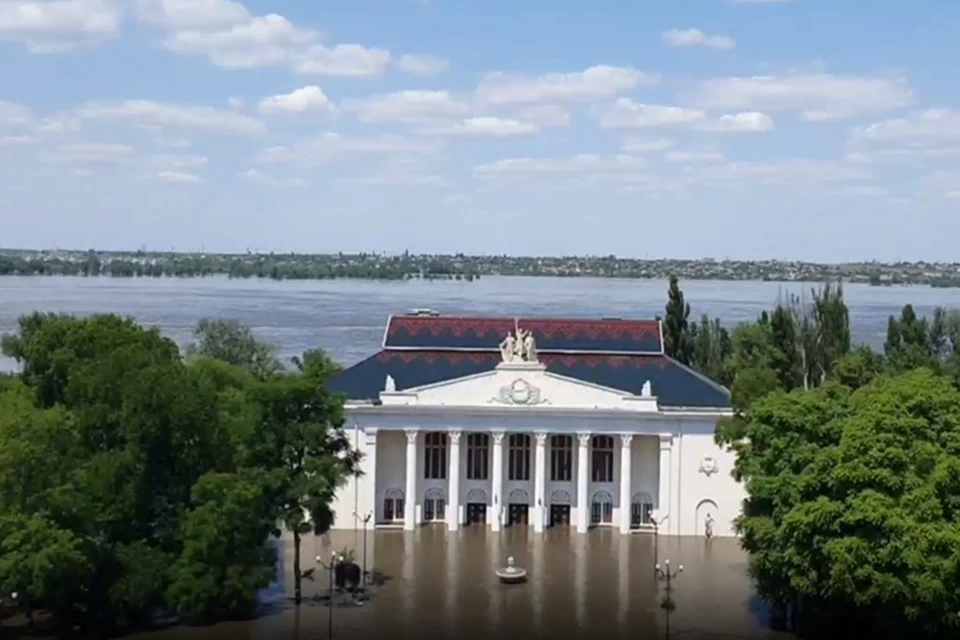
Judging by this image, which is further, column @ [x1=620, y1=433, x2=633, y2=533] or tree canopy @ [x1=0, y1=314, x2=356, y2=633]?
column @ [x1=620, y1=433, x2=633, y2=533]

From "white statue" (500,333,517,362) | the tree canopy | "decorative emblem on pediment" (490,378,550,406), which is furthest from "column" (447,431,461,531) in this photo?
the tree canopy

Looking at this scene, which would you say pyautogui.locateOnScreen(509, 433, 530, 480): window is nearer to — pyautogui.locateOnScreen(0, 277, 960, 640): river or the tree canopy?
pyautogui.locateOnScreen(0, 277, 960, 640): river

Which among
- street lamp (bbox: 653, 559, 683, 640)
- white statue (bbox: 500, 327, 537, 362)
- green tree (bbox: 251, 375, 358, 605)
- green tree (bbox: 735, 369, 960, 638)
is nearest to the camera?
green tree (bbox: 735, 369, 960, 638)

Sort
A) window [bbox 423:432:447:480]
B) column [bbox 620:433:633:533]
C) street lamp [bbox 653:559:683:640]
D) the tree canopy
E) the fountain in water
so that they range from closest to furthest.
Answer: the tree canopy
street lamp [bbox 653:559:683:640]
the fountain in water
column [bbox 620:433:633:533]
window [bbox 423:432:447:480]

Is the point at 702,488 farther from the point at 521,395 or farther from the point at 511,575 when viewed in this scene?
the point at 511,575

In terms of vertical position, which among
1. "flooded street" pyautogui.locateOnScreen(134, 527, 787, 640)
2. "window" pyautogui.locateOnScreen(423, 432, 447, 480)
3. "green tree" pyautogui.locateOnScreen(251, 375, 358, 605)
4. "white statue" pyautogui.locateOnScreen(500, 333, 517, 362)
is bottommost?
"flooded street" pyautogui.locateOnScreen(134, 527, 787, 640)

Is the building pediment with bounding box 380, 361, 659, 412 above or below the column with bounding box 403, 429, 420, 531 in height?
above
